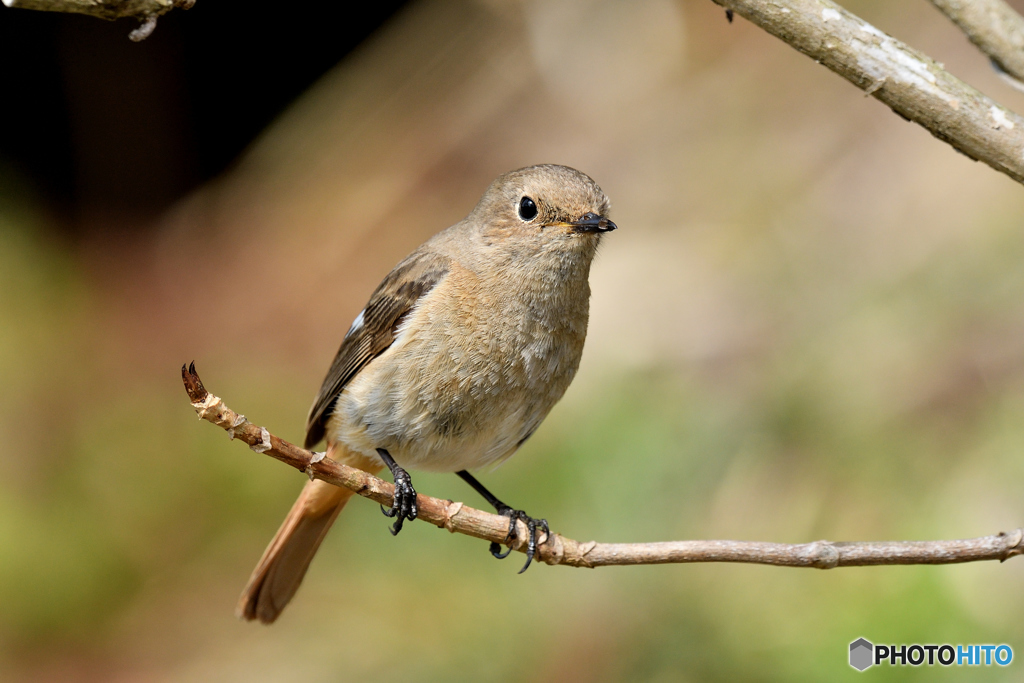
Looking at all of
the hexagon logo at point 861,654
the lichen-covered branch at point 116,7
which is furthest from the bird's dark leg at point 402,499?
the hexagon logo at point 861,654

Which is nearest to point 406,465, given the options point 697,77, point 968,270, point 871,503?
point 871,503

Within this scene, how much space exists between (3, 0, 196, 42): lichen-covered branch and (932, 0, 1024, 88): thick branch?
1957mm

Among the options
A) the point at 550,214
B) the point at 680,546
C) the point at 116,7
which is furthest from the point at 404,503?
the point at 116,7

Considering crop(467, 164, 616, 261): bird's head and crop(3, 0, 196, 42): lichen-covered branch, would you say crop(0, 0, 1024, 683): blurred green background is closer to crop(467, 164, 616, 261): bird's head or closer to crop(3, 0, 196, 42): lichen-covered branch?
crop(467, 164, 616, 261): bird's head

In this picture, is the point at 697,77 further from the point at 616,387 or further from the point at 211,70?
the point at 211,70

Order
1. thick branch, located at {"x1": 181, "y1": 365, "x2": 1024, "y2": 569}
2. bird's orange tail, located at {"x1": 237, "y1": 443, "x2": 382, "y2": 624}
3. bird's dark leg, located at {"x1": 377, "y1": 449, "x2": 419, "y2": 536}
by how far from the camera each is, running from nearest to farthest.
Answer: thick branch, located at {"x1": 181, "y1": 365, "x2": 1024, "y2": 569} → bird's dark leg, located at {"x1": 377, "y1": 449, "x2": 419, "y2": 536} → bird's orange tail, located at {"x1": 237, "y1": 443, "x2": 382, "y2": 624}

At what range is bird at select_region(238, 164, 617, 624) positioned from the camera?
304 cm

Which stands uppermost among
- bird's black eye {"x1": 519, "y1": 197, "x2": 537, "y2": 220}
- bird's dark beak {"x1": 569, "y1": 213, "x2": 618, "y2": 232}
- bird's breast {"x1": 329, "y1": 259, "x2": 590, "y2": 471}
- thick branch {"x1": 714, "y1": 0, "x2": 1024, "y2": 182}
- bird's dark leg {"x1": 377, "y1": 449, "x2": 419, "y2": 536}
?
thick branch {"x1": 714, "y1": 0, "x2": 1024, "y2": 182}

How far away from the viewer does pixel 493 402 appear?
3064 mm

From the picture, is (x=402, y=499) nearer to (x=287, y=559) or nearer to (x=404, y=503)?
(x=404, y=503)

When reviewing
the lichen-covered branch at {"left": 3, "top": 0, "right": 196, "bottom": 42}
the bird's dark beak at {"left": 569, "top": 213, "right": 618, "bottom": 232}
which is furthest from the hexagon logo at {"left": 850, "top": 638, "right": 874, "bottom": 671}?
the lichen-covered branch at {"left": 3, "top": 0, "right": 196, "bottom": 42}

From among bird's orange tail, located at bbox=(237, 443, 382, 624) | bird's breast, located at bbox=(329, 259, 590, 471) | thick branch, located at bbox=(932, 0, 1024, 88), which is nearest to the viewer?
thick branch, located at bbox=(932, 0, 1024, 88)

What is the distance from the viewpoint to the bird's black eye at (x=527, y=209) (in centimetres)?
320

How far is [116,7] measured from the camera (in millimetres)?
1940
